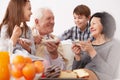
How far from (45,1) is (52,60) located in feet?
0.91

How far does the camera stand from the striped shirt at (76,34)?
1623mm

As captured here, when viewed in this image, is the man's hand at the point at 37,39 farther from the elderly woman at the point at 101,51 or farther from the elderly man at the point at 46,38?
the elderly woman at the point at 101,51

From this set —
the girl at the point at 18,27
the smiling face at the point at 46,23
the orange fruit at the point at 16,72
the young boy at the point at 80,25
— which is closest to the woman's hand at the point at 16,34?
the girl at the point at 18,27

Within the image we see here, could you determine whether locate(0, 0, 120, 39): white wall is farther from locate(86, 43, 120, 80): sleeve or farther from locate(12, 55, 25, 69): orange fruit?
locate(12, 55, 25, 69): orange fruit

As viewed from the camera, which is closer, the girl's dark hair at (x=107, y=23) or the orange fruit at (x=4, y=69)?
the orange fruit at (x=4, y=69)

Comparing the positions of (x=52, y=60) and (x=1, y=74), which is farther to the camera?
(x=52, y=60)

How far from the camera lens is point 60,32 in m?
1.64

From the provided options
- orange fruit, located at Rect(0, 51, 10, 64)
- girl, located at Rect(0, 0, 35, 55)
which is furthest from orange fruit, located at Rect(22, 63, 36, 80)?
girl, located at Rect(0, 0, 35, 55)

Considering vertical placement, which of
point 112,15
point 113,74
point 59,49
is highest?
point 112,15

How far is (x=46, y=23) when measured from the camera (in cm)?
164

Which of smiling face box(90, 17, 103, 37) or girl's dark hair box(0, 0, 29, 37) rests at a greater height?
girl's dark hair box(0, 0, 29, 37)

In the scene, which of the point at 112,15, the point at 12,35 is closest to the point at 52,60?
the point at 12,35

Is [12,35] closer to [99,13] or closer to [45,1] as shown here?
[45,1]

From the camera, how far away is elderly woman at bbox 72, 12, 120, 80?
5.25 ft
